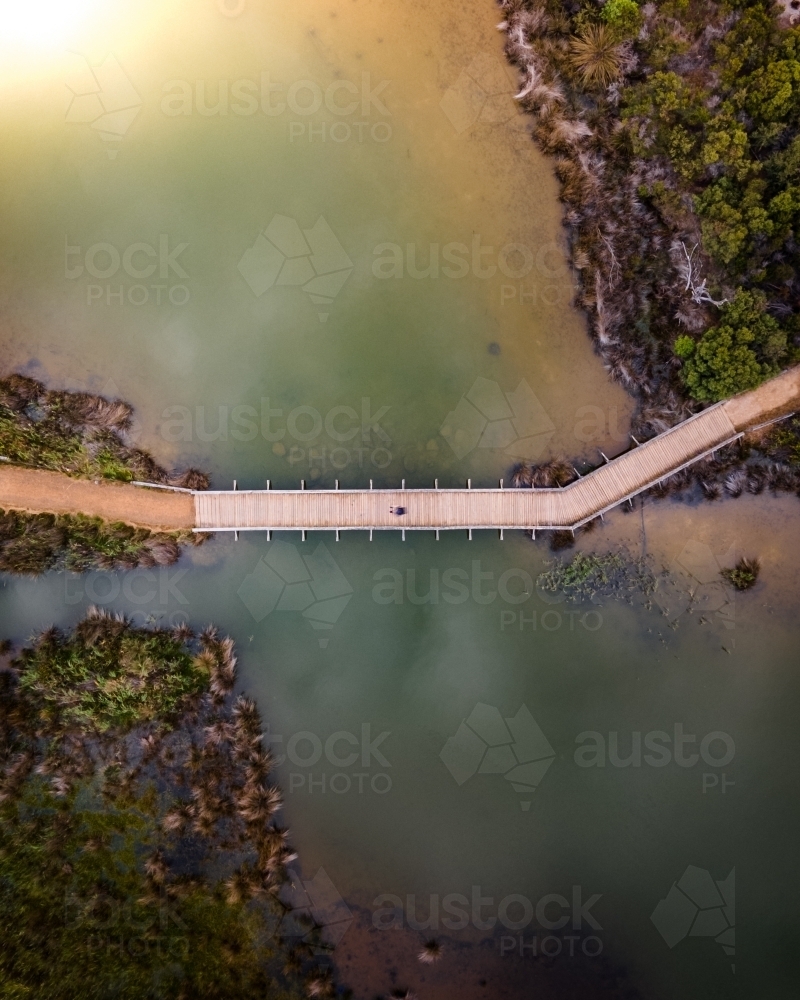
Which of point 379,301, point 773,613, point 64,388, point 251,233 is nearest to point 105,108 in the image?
point 251,233

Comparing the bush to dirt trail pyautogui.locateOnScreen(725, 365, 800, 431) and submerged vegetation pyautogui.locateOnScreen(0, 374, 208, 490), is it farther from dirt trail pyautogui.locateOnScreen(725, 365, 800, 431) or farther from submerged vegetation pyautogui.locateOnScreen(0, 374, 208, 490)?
submerged vegetation pyautogui.locateOnScreen(0, 374, 208, 490)

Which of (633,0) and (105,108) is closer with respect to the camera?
(633,0)

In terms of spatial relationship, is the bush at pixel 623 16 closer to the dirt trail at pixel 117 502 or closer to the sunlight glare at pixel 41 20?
the sunlight glare at pixel 41 20

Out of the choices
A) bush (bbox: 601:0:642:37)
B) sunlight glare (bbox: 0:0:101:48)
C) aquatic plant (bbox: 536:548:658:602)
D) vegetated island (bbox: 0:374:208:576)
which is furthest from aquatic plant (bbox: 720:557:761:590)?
sunlight glare (bbox: 0:0:101:48)

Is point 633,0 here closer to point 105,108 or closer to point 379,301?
point 379,301

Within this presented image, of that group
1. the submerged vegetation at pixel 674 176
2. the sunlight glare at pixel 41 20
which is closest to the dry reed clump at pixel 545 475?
the submerged vegetation at pixel 674 176

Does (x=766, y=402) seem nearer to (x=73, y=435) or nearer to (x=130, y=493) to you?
(x=130, y=493)
